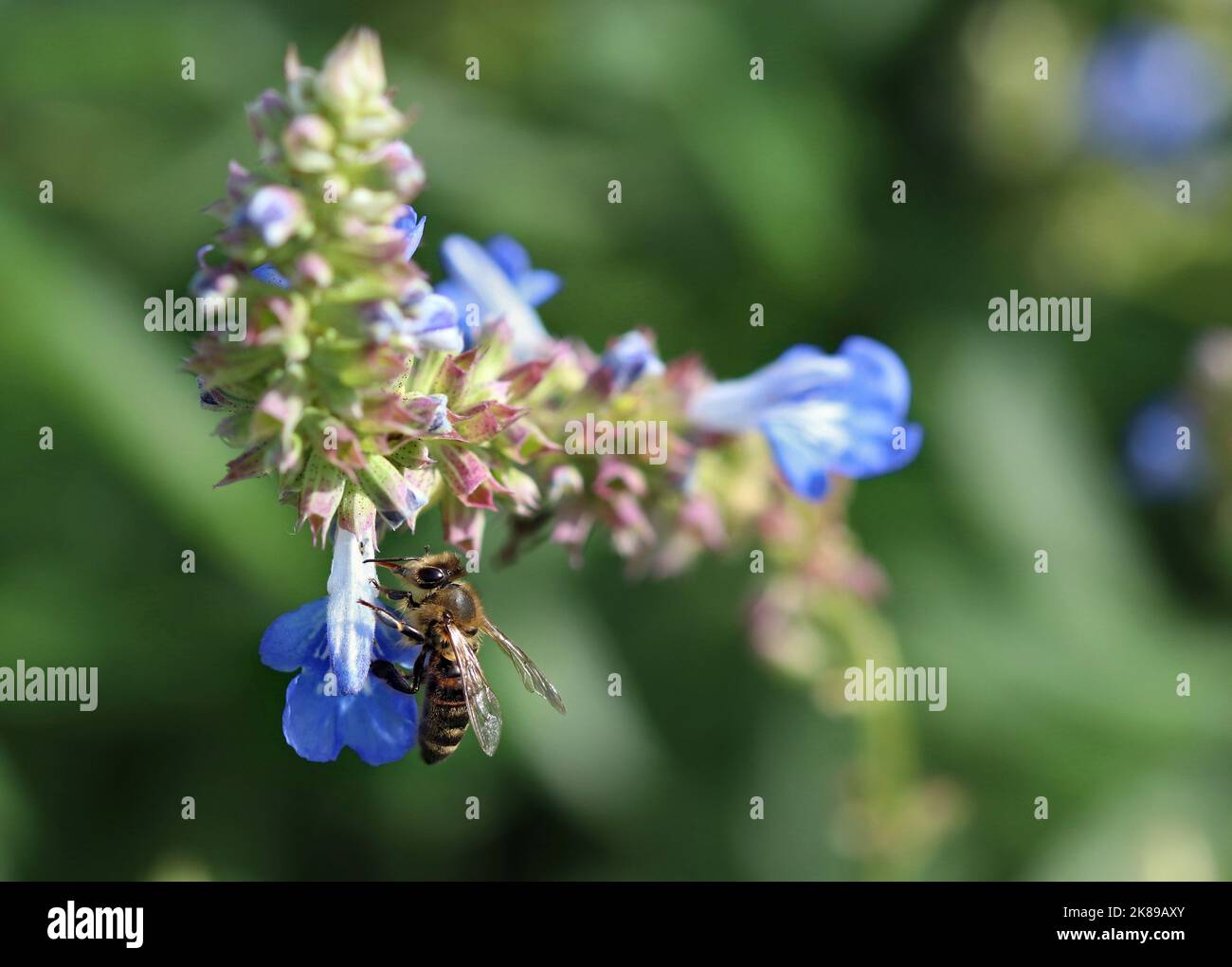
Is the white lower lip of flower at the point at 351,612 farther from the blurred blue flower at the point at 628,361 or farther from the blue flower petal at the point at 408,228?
the blurred blue flower at the point at 628,361

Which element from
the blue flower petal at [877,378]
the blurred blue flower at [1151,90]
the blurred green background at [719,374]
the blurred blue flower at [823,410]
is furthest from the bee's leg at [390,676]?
the blurred blue flower at [1151,90]

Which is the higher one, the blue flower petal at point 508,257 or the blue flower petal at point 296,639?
the blue flower petal at point 508,257

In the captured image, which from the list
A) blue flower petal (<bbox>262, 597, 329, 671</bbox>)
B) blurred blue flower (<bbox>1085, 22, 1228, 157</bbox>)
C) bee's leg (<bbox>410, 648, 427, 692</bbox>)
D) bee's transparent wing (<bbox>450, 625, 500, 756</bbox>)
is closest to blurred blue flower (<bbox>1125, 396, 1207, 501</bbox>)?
blurred blue flower (<bbox>1085, 22, 1228, 157</bbox>)

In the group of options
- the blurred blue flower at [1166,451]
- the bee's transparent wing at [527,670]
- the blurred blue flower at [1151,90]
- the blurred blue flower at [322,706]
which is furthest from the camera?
the blurred blue flower at [1151,90]

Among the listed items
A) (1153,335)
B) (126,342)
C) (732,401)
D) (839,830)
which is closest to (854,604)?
(839,830)

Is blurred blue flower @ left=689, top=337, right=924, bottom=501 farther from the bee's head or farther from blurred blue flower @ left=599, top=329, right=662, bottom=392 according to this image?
the bee's head

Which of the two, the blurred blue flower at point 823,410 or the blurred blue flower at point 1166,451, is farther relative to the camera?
the blurred blue flower at point 1166,451
